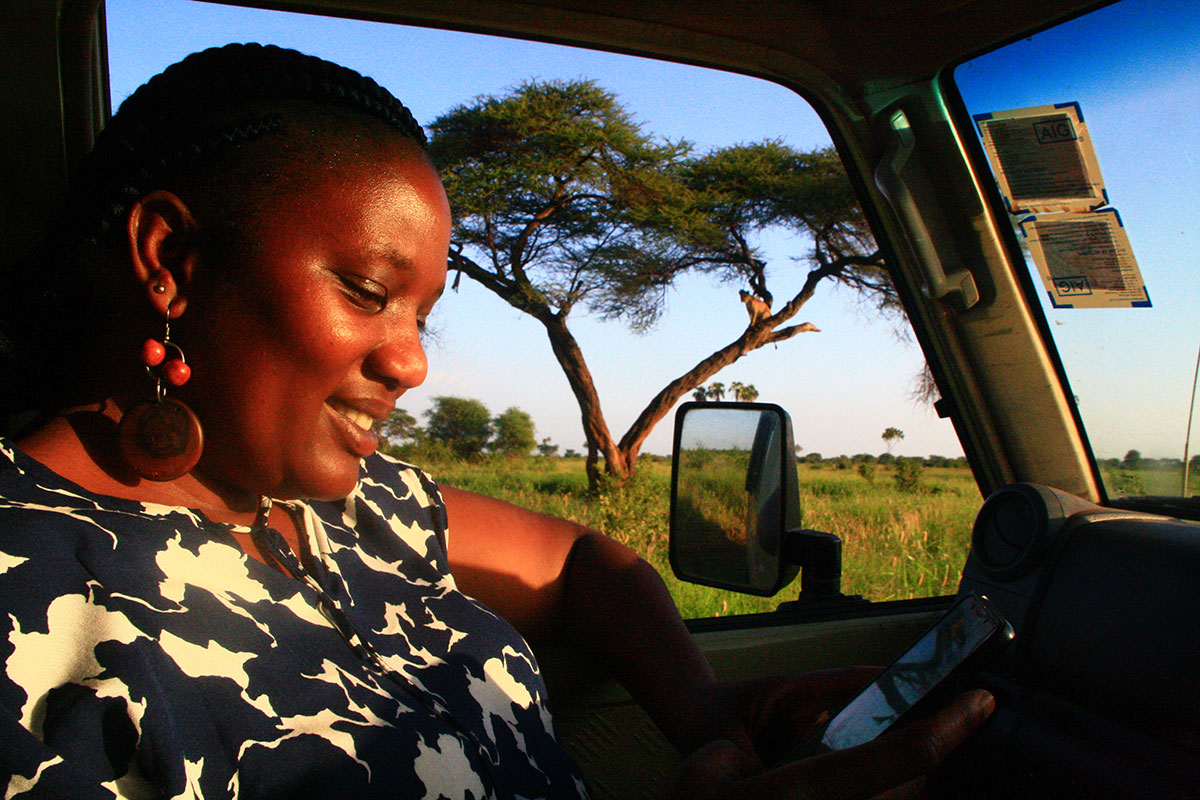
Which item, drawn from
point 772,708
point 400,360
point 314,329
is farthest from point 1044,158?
point 314,329

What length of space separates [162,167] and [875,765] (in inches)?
49.9

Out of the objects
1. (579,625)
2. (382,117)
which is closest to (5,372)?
(382,117)

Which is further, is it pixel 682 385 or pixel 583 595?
pixel 682 385

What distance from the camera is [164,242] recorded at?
1.14 metres

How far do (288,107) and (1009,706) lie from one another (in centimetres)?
163

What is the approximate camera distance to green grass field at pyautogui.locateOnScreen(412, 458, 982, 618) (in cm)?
330

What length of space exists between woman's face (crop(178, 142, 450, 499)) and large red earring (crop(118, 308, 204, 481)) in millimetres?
23

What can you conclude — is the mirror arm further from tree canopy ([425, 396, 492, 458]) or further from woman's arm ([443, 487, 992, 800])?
tree canopy ([425, 396, 492, 458])

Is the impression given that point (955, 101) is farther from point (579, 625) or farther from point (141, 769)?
point (141, 769)

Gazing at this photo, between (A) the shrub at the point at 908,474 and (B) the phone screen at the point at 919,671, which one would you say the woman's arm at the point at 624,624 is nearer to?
(B) the phone screen at the point at 919,671

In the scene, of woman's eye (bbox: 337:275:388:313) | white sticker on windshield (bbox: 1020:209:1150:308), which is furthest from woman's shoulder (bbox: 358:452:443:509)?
white sticker on windshield (bbox: 1020:209:1150:308)

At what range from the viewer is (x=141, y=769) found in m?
0.89

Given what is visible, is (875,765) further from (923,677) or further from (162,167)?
(162,167)

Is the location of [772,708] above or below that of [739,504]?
below
